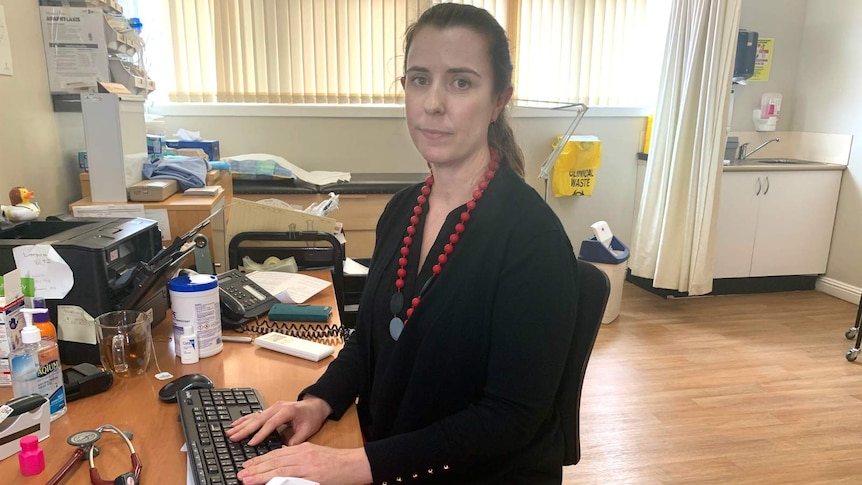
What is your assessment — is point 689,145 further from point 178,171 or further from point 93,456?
point 93,456

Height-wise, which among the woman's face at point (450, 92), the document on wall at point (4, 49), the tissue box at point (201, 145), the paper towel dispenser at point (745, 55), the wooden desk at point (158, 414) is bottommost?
the wooden desk at point (158, 414)

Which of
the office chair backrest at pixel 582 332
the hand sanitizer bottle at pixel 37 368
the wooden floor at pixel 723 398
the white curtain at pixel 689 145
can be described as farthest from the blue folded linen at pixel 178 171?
the white curtain at pixel 689 145

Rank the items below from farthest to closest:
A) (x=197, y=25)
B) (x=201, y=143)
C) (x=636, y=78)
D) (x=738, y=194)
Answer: (x=636, y=78) → (x=738, y=194) → (x=197, y=25) → (x=201, y=143)

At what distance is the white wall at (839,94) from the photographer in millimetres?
3838

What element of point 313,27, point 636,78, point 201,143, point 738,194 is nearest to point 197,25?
point 313,27

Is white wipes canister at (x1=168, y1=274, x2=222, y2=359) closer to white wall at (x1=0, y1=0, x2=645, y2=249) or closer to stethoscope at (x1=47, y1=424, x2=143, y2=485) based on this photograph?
stethoscope at (x1=47, y1=424, x2=143, y2=485)

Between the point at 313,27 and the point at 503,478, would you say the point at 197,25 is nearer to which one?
the point at 313,27

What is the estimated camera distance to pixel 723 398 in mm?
2652

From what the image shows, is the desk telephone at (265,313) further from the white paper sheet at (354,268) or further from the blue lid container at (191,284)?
the white paper sheet at (354,268)

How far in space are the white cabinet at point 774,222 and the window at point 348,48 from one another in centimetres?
99

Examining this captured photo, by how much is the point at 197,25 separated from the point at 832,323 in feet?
13.5

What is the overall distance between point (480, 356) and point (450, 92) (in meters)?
0.48

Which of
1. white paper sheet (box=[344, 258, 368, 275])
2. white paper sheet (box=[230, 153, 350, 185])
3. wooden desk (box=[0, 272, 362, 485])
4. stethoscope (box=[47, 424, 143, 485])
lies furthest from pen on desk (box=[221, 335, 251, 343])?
white paper sheet (box=[230, 153, 350, 185])

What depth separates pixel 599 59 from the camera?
159 inches
